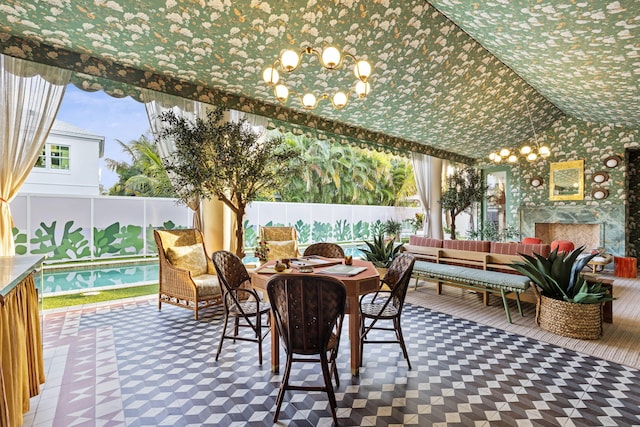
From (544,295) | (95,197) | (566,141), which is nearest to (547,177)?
(566,141)

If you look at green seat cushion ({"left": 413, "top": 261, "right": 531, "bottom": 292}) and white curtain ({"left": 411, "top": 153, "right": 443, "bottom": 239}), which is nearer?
green seat cushion ({"left": 413, "top": 261, "right": 531, "bottom": 292})

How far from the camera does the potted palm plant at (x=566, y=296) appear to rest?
139 inches

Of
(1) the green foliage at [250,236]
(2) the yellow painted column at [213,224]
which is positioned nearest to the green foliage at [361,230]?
(1) the green foliage at [250,236]

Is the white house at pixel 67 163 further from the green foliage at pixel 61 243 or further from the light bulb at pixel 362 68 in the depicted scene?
the light bulb at pixel 362 68

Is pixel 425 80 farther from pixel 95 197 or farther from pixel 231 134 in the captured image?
pixel 95 197

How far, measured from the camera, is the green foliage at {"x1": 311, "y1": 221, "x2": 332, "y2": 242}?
1078cm

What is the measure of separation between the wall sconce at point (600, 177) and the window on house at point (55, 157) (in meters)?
15.4

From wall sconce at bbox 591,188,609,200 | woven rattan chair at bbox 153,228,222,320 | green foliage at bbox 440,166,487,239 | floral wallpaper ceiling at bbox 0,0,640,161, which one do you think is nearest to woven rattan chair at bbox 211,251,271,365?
woven rattan chair at bbox 153,228,222,320

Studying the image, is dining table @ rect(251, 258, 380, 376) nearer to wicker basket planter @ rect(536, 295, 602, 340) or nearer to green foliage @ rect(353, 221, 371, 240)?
wicker basket planter @ rect(536, 295, 602, 340)

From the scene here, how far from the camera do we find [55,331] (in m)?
3.70

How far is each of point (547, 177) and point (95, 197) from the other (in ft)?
38.5

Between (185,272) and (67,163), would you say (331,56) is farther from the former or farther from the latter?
(67,163)

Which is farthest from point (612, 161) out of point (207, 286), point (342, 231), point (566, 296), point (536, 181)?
point (207, 286)

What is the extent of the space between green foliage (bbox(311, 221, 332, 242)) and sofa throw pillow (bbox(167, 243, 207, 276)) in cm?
622
